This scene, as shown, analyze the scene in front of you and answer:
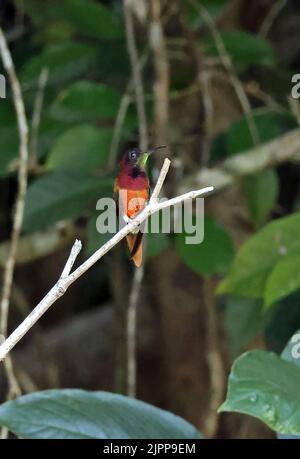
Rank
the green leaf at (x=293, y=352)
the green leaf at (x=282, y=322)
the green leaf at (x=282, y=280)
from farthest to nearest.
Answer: the green leaf at (x=282, y=322)
the green leaf at (x=282, y=280)
the green leaf at (x=293, y=352)

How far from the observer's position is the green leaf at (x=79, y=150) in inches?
86.3

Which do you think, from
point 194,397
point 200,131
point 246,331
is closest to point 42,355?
point 194,397

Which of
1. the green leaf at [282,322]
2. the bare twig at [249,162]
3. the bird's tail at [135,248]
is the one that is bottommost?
the bird's tail at [135,248]

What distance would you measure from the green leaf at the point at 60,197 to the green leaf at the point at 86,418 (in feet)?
1.92

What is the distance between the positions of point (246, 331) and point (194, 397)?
0.85m

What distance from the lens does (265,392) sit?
126 cm

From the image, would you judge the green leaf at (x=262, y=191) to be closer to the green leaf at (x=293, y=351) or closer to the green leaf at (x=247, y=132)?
the green leaf at (x=247, y=132)

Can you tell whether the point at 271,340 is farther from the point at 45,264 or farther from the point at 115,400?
the point at 45,264

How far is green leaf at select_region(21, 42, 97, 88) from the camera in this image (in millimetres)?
2430

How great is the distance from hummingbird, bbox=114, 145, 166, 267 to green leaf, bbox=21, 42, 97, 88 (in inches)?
42.3

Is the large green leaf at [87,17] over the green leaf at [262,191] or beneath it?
over

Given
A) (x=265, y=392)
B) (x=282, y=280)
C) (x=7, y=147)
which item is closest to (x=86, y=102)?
(x=7, y=147)

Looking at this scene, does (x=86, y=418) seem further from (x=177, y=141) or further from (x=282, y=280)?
(x=177, y=141)

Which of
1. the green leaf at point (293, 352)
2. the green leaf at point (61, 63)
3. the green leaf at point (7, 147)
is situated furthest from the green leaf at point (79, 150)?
the green leaf at point (293, 352)
